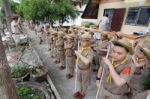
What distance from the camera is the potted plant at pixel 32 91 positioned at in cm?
323

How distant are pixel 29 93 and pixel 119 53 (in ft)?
7.25

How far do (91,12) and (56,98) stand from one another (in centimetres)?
899

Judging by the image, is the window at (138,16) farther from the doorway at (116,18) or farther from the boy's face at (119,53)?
the boy's face at (119,53)

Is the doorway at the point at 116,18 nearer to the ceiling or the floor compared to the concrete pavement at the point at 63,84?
nearer to the ceiling

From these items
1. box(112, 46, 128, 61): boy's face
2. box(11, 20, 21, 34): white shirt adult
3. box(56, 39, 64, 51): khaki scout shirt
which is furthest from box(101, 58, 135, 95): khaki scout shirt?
box(11, 20, 21, 34): white shirt adult

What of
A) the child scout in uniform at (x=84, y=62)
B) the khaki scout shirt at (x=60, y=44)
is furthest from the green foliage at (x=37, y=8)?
the child scout in uniform at (x=84, y=62)

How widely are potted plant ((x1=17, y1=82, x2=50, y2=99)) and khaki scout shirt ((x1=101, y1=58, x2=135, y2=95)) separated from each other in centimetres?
135

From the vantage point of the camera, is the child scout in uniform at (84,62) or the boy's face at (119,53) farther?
the child scout in uniform at (84,62)

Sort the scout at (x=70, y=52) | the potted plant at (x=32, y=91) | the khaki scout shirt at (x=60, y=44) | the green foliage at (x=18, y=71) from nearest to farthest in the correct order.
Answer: the potted plant at (x=32, y=91) → the green foliage at (x=18, y=71) → the scout at (x=70, y=52) → the khaki scout shirt at (x=60, y=44)

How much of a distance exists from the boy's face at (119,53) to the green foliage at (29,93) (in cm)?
182

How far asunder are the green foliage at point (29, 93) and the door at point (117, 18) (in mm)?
6883

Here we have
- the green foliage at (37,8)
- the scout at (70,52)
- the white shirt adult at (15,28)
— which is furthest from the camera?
the green foliage at (37,8)

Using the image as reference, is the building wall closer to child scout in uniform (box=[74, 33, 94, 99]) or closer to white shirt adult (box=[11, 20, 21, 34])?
child scout in uniform (box=[74, 33, 94, 99])

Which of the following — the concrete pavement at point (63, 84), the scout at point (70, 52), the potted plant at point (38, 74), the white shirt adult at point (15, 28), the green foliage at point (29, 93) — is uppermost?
the white shirt adult at point (15, 28)
